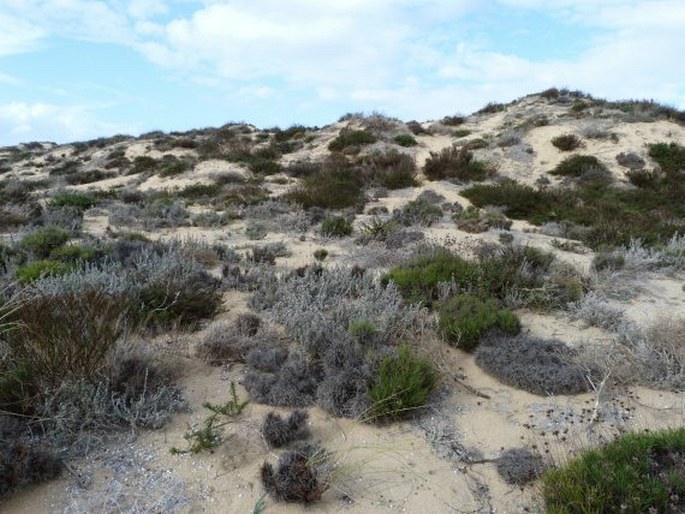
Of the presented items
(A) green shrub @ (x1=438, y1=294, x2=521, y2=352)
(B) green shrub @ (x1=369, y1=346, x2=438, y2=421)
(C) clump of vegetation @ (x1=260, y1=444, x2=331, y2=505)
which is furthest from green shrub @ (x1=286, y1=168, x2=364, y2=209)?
(C) clump of vegetation @ (x1=260, y1=444, x2=331, y2=505)

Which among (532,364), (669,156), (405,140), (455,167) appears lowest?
(532,364)

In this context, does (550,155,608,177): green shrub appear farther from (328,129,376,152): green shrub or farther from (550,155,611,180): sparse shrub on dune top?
(328,129,376,152): green shrub

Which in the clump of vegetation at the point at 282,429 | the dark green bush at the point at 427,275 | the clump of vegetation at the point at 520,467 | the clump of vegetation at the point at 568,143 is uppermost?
Answer: the clump of vegetation at the point at 568,143

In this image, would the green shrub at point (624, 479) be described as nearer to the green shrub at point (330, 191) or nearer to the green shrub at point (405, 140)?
the green shrub at point (330, 191)

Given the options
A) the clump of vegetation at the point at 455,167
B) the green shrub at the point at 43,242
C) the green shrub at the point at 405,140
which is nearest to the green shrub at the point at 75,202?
the green shrub at the point at 43,242

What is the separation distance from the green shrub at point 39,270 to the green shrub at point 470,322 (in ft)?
12.7

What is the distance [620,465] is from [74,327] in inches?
135

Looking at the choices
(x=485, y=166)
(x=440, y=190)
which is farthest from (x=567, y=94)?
(x=440, y=190)

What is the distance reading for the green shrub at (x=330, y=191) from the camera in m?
12.8

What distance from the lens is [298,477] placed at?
3.02 m

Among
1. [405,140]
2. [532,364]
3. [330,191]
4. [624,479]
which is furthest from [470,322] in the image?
[405,140]

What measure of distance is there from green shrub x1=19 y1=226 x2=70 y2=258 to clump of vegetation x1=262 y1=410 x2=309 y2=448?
5038 mm

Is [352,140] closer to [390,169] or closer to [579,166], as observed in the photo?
[390,169]

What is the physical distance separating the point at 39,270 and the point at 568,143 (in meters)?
16.9
